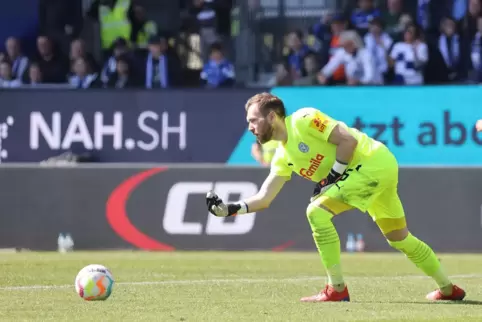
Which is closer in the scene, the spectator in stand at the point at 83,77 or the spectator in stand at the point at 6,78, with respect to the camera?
the spectator in stand at the point at 83,77

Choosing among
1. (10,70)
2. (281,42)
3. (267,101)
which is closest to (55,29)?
(10,70)

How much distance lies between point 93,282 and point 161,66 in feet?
35.5

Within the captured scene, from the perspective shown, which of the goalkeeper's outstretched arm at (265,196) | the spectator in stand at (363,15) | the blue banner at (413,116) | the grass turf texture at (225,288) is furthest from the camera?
the spectator in stand at (363,15)

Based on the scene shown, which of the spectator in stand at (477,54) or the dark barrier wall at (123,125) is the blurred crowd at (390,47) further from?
the dark barrier wall at (123,125)

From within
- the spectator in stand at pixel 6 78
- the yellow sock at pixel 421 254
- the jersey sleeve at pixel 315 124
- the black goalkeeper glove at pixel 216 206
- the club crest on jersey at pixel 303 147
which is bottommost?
the yellow sock at pixel 421 254

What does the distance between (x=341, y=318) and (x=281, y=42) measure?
459 inches

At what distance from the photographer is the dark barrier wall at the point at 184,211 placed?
16203 millimetres

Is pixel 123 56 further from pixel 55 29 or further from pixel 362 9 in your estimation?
pixel 362 9

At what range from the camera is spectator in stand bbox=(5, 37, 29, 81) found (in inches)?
812

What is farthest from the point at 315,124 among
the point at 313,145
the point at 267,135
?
the point at 267,135

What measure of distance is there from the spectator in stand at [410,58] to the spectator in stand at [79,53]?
5182 millimetres

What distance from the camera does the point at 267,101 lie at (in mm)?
9609

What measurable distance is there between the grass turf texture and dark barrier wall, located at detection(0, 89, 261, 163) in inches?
168

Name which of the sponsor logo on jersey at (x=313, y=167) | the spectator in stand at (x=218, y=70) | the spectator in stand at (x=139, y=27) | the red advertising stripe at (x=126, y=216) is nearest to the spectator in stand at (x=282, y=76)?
the spectator in stand at (x=218, y=70)
